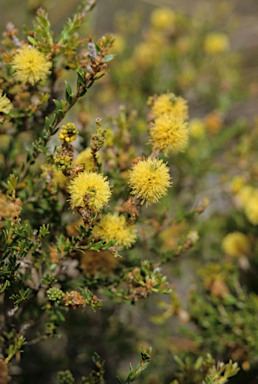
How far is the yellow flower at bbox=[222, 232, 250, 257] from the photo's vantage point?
178 cm

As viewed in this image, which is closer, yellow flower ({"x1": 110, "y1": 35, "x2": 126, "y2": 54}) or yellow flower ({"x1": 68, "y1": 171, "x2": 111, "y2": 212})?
yellow flower ({"x1": 68, "y1": 171, "x2": 111, "y2": 212})

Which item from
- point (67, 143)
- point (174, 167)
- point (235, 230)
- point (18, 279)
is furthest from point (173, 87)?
point (18, 279)

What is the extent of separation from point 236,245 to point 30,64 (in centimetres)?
155

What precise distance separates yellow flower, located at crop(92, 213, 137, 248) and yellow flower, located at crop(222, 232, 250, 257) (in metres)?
1.05

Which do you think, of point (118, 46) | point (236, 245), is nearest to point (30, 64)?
point (236, 245)

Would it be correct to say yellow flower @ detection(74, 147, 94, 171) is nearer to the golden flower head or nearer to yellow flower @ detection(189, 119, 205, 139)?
the golden flower head

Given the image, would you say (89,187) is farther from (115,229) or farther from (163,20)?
(163,20)

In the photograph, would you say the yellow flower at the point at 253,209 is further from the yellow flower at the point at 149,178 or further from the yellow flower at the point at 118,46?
the yellow flower at the point at 118,46

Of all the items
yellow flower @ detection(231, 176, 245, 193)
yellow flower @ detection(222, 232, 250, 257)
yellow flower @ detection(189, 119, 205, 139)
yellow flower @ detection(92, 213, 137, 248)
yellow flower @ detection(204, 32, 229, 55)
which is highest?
yellow flower @ detection(204, 32, 229, 55)

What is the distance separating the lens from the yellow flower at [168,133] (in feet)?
3.13

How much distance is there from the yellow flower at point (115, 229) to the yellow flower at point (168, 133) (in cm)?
29

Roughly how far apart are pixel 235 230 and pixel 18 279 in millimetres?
1563

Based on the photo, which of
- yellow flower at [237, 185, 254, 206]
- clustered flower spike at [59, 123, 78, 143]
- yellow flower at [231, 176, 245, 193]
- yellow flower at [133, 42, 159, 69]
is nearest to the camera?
clustered flower spike at [59, 123, 78, 143]

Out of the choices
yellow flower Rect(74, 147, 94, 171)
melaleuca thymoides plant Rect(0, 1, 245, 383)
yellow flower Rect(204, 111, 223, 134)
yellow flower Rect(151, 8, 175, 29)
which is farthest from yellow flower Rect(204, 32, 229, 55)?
yellow flower Rect(74, 147, 94, 171)
